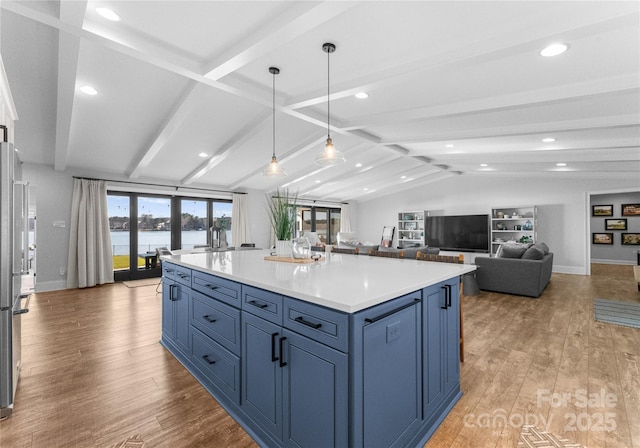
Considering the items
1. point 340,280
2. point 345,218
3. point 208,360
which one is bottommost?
point 208,360

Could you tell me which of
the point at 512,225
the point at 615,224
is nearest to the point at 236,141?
the point at 512,225

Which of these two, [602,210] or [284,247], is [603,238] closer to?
[602,210]

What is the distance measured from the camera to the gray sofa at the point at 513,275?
4984 millimetres

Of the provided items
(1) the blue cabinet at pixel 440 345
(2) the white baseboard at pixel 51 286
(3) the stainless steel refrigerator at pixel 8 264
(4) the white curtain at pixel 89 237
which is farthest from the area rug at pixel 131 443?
(2) the white baseboard at pixel 51 286

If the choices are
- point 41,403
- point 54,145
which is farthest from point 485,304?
point 54,145

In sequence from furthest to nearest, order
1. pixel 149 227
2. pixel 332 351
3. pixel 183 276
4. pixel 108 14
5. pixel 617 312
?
1. pixel 149 227
2. pixel 617 312
3. pixel 183 276
4. pixel 108 14
5. pixel 332 351

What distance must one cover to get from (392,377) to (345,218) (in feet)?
33.8

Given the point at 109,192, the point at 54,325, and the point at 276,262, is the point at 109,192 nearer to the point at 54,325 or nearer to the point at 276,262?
the point at 54,325

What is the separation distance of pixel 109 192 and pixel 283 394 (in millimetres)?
6848

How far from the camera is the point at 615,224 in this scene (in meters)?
9.13

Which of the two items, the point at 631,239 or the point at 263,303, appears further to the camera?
the point at 631,239

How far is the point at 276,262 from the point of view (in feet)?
8.49

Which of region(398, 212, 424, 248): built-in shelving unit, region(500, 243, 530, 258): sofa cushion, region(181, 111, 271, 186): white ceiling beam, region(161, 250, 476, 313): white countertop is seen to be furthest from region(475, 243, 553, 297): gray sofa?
region(398, 212, 424, 248): built-in shelving unit

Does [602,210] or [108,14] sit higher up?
[108,14]
